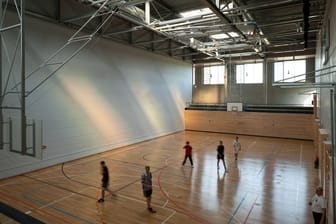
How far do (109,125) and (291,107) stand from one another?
15045mm

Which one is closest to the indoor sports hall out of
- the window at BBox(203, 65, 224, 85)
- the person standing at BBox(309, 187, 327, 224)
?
the person standing at BBox(309, 187, 327, 224)

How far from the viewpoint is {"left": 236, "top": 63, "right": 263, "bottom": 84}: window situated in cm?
2327

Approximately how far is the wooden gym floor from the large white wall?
3.44 ft

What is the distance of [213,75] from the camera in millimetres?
25531

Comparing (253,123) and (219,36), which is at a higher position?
(219,36)

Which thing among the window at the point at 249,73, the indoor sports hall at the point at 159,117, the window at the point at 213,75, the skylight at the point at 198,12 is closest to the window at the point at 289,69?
the indoor sports hall at the point at 159,117

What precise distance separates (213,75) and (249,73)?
3.58 m

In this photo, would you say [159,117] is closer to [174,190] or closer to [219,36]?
[219,36]

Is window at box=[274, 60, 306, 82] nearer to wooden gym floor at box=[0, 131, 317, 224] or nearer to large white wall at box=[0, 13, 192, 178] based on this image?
wooden gym floor at box=[0, 131, 317, 224]

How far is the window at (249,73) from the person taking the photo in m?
23.3

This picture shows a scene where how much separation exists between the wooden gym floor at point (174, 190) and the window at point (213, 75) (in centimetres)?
1183

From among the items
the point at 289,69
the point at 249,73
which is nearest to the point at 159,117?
the point at 249,73

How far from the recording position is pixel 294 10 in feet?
40.2

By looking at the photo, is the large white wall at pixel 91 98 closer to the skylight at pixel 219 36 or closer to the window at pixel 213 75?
the skylight at pixel 219 36
